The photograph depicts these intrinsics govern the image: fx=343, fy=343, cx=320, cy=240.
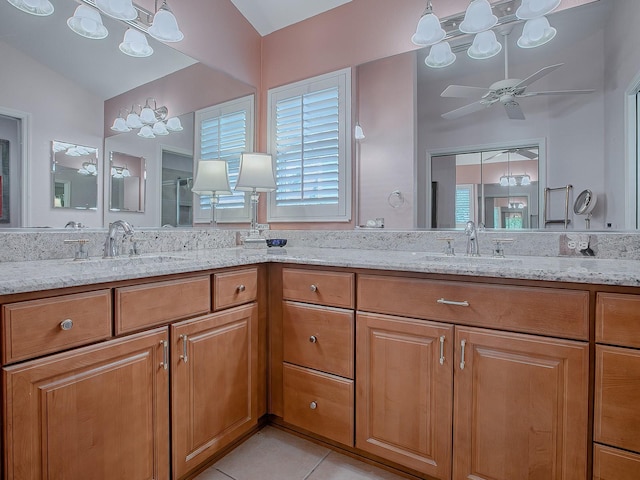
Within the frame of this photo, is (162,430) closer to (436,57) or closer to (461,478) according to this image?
(461,478)

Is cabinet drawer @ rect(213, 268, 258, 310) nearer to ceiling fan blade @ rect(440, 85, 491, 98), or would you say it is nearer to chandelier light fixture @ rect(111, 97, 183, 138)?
chandelier light fixture @ rect(111, 97, 183, 138)

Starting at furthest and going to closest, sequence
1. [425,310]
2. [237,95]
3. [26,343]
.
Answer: [237,95]
[425,310]
[26,343]

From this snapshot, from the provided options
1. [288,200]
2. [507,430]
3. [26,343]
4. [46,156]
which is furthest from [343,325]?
[46,156]

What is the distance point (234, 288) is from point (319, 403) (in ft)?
2.13

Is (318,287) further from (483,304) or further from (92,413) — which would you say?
(92,413)

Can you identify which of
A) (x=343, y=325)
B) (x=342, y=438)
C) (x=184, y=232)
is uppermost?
(x=184, y=232)

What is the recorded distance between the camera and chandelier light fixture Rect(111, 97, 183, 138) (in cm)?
178

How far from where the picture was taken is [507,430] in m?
1.16

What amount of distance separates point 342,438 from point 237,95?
2282 millimetres

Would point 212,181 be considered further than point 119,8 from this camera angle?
Yes

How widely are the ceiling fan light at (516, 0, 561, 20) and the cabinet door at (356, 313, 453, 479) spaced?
1513 millimetres

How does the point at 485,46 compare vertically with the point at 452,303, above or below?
above

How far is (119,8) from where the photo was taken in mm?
1679

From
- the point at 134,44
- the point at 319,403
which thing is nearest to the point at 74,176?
the point at 134,44
